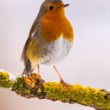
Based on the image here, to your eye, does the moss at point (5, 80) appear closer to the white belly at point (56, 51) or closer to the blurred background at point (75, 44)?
the white belly at point (56, 51)

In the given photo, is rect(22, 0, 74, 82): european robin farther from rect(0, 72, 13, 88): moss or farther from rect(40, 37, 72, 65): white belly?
rect(0, 72, 13, 88): moss

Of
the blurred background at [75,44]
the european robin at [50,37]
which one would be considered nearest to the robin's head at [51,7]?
the european robin at [50,37]

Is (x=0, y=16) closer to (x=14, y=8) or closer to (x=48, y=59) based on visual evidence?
(x=14, y=8)

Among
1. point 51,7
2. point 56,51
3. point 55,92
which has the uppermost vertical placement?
point 51,7

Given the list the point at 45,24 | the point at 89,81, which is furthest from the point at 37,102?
the point at 45,24

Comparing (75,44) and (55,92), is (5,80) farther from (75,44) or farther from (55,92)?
(75,44)

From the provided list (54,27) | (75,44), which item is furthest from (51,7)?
(75,44)

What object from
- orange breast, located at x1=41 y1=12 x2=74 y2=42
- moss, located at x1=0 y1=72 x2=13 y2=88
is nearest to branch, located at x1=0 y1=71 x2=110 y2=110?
moss, located at x1=0 y1=72 x2=13 y2=88
